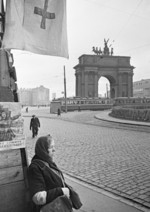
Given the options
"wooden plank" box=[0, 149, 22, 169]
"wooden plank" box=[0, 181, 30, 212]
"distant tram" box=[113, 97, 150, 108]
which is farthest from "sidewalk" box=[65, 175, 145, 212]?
"distant tram" box=[113, 97, 150, 108]

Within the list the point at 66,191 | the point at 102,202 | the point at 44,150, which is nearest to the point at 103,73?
the point at 102,202

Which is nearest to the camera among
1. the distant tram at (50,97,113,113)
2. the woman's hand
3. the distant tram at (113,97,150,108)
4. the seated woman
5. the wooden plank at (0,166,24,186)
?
the seated woman

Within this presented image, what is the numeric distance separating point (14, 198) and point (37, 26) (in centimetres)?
239

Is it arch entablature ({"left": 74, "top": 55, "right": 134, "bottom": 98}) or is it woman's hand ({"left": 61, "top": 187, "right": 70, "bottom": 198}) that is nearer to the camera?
woman's hand ({"left": 61, "top": 187, "right": 70, "bottom": 198})

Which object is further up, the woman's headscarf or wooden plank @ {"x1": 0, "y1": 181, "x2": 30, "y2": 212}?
the woman's headscarf

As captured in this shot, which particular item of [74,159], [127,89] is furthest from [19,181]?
[127,89]

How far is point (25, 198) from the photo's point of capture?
3.06m

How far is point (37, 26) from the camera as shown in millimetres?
3301

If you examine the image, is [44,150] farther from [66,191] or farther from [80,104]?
[80,104]

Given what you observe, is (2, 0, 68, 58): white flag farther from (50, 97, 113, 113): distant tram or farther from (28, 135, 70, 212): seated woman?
(50, 97, 113, 113): distant tram

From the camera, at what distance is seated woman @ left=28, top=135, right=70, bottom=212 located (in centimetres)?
240

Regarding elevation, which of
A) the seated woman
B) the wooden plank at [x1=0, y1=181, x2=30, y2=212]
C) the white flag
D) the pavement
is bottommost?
the pavement

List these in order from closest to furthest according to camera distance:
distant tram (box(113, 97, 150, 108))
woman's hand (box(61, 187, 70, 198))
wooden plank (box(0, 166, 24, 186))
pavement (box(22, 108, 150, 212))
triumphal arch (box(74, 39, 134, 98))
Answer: woman's hand (box(61, 187, 70, 198)) < wooden plank (box(0, 166, 24, 186)) < pavement (box(22, 108, 150, 212)) < distant tram (box(113, 97, 150, 108)) < triumphal arch (box(74, 39, 134, 98))

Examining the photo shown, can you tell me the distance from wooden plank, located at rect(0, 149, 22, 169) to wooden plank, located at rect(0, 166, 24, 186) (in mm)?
54
